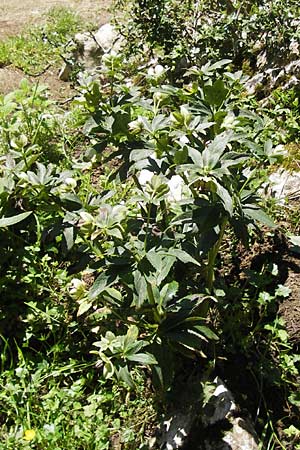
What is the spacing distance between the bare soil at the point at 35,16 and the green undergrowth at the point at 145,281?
2829 millimetres

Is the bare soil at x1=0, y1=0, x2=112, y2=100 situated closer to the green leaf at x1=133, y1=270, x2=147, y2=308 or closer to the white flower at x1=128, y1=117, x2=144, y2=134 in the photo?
the white flower at x1=128, y1=117, x2=144, y2=134

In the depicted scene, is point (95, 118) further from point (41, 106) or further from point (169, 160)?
point (41, 106)

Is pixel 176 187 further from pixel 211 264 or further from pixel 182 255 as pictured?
pixel 182 255

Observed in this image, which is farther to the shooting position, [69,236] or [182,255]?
[69,236]

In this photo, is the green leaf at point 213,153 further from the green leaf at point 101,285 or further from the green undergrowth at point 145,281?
the green leaf at point 101,285

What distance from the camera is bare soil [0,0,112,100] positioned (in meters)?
5.17

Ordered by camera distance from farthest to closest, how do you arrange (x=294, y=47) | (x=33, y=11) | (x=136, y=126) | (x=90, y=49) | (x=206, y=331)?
(x=33, y=11) < (x=90, y=49) < (x=294, y=47) < (x=136, y=126) < (x=206, y=331)

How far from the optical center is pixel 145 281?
1788 millimetres

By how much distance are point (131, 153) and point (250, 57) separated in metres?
2.44

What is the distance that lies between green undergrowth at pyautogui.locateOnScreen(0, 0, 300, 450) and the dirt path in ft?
14.3

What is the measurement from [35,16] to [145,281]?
19.1 ft

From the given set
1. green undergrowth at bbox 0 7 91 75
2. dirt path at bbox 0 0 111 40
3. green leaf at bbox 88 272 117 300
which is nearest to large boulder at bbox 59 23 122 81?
green undergrowth at bbox 0 7 91 75

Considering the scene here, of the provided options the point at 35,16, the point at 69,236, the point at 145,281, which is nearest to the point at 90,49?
the point at 35,16

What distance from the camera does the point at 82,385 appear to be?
2311mm
